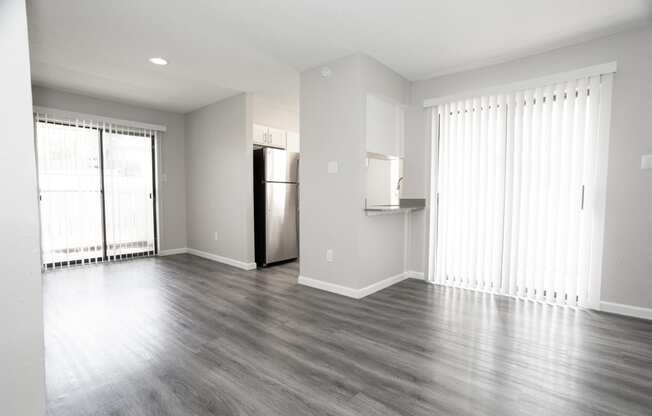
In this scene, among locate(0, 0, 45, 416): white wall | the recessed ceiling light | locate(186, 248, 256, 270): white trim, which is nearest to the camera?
locate(0, 0, 45, 416): white wall

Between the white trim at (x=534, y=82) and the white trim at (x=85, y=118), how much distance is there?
444 centimetres

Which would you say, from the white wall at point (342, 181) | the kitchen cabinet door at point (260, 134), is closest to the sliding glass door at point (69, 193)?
the kitchen cabinet door at point (260, 134)

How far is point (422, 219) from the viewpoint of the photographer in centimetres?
398

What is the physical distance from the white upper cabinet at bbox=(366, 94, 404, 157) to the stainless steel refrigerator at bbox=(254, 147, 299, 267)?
1.80 metres

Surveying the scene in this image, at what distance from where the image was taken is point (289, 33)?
2797 mm

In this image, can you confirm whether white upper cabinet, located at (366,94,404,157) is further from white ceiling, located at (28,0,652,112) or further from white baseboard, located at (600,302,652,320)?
white baseboard, located at (600,302,652,320)

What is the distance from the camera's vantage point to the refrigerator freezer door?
4621 millimetres

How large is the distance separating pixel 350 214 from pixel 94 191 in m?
4.09

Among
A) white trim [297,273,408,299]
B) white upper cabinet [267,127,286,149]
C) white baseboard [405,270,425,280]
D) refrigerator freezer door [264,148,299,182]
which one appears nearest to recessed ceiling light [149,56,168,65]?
refrigerator freezer door [264,148,299,182]

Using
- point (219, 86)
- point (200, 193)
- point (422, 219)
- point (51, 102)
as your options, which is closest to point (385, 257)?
point (422, 219)

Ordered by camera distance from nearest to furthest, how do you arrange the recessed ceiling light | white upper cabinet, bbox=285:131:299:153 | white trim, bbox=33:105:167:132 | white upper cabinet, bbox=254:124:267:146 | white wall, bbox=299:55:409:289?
white wall, bbox=299:55:409:289 → the recessed ceiling light → white trim, bbox=33:105:167:132 → white upper cabinet, bbox=254:124:267:146 → white upper cabinet, bbox=285:131:299:153

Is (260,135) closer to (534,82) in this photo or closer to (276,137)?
(276,137)

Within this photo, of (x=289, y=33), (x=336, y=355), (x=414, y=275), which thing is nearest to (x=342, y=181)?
(x=289, y=33)

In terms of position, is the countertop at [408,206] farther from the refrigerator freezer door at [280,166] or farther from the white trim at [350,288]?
the refrigerator freezer door at [280,166]
